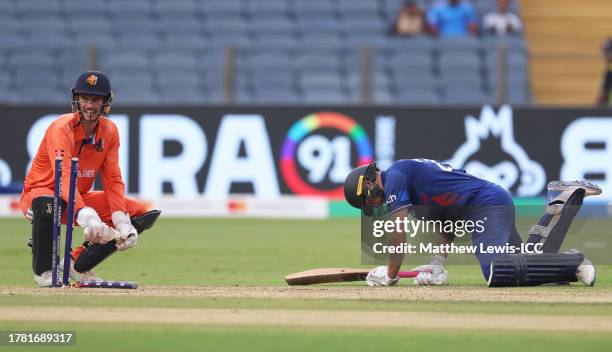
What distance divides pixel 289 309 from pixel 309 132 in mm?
10553

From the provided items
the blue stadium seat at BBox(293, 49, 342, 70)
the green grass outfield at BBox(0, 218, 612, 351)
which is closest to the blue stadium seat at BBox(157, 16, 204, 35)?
the blue stadium seat at BBox(293, 49, 342, 70)

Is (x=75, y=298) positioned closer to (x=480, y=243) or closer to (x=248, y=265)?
(x=480, y=243)

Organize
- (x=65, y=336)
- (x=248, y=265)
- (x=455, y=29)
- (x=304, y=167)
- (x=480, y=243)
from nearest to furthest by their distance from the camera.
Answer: (x=65, y=336) < (x=480, y=243) < (x=248, y=265) < (x=304, y=167) < (x=455, y=29)

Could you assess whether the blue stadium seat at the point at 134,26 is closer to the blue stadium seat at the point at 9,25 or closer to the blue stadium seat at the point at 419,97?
the blue stadium seat at the point at 9,25

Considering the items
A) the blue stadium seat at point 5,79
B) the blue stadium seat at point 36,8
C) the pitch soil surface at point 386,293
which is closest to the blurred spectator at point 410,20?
the blue stadium seat at point 36,8

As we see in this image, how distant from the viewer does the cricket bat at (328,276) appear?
9.74m

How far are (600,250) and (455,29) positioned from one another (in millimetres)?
10653

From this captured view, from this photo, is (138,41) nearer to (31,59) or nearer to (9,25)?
(31,59)

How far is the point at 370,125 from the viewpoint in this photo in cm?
1858

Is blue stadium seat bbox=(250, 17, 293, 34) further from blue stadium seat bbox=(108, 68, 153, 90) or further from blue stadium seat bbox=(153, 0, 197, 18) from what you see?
blue stadium seat bbox=(108, 68, 153, 90)

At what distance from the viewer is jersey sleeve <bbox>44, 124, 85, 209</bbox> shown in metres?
9.24

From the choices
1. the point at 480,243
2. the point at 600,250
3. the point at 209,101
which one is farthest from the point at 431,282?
the point at 209,101

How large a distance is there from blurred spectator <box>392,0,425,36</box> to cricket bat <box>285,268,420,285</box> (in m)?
11.3

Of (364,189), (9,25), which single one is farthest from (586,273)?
(9,25)
